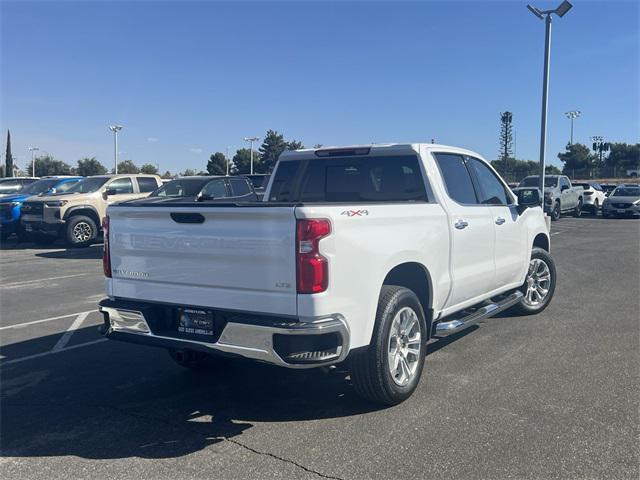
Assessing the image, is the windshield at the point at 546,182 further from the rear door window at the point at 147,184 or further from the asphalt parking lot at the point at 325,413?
the asphalt parking lot at the point at 325,413

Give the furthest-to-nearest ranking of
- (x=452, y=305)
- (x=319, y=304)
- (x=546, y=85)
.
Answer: (x=546, y=85) → (x=452, y=305) → (x=319, y=304)

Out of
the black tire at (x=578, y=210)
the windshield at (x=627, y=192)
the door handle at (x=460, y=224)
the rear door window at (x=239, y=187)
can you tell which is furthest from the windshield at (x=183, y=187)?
the windshield at (x=627, y=192)

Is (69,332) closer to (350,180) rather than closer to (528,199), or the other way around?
(350,180)

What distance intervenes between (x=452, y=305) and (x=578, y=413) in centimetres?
144

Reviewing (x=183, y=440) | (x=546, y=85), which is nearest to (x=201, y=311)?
(x=183, y=440)

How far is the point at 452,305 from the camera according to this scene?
18.0ft

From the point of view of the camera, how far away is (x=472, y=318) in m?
5.62

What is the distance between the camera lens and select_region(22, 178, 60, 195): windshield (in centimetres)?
1889

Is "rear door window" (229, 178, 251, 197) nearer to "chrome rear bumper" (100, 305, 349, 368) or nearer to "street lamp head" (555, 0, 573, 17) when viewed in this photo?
"chrome rear bumper" (100, 305, 349, 368)

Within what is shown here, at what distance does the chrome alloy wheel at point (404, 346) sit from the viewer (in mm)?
4559

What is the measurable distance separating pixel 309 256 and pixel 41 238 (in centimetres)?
1513

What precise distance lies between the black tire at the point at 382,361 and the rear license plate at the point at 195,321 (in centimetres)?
104

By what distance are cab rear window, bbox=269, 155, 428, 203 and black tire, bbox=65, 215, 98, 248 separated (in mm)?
11491

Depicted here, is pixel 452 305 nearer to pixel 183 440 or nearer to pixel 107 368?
pixel 183 440
